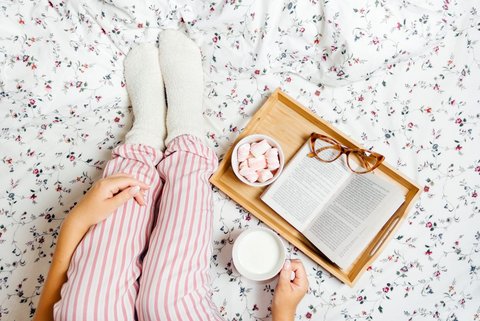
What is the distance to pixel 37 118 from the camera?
0.87 m

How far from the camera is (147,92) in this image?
89 centimetres

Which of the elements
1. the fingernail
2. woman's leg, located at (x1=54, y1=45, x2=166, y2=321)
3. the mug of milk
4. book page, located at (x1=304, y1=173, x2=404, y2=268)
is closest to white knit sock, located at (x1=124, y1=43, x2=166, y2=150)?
woman's leg, located at (x1=54, y1=45, x2=166, y2=321)

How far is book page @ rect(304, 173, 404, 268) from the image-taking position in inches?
31.6

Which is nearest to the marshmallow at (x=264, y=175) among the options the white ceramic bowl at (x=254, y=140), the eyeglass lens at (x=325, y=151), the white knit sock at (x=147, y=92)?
the white ceramic bowl at (x=254, y=140)

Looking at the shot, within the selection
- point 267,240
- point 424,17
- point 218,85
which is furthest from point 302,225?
point 424,17

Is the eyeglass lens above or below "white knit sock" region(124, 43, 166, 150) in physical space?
above

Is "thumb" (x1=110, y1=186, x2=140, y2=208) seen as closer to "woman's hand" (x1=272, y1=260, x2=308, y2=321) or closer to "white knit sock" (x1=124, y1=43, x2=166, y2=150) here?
"white knit sock" (x1=124, y1=43, x2=166, y2=150)

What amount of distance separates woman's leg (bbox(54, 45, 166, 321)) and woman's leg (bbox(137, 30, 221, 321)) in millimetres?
26

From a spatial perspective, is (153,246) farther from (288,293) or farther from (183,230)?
(288,293)

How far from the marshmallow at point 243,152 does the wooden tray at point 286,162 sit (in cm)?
2

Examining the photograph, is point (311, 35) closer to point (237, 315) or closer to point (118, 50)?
point (118, 50)

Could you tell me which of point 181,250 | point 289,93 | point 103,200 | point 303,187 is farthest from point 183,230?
point 289,93

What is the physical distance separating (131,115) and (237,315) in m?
0.49

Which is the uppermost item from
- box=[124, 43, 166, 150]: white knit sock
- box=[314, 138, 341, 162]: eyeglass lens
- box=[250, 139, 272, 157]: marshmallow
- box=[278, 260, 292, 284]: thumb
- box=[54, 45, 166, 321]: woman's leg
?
box=[314, 138, 341, 162]: eyeglass lens
